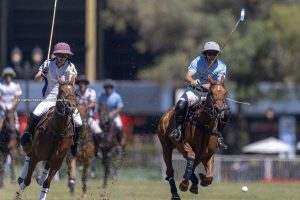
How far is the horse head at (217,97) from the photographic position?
59.1 feet

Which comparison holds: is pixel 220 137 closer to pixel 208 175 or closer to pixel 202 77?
pixel 208 175

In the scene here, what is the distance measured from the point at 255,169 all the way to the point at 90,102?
1150 cm

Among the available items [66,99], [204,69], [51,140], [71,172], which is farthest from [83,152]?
[66,99]

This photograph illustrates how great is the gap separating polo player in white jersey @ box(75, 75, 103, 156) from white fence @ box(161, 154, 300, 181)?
712 cm

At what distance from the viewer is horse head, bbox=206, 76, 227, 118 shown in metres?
18.0

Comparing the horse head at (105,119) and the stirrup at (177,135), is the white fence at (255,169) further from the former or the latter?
the stirrup at (177,135)

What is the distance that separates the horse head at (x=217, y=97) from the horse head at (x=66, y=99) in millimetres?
2373

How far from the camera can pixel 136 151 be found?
38531mm

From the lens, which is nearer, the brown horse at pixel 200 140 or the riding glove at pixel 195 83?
the brown horse at pixel 200 140

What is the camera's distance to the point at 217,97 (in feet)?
59.4

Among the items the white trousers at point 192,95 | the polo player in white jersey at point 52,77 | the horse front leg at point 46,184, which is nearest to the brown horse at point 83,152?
the polo player in white jersey at point 52,77

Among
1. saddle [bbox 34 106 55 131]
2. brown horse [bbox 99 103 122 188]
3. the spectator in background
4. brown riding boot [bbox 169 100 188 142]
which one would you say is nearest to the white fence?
brown horse [bbox 99 103 122 188]

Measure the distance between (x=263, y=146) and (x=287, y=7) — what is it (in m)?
6.65

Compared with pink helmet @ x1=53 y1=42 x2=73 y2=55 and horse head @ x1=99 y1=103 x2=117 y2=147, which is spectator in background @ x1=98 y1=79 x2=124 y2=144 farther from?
pink helmet @ x1=53 y1=42 x2=73 y2=55
